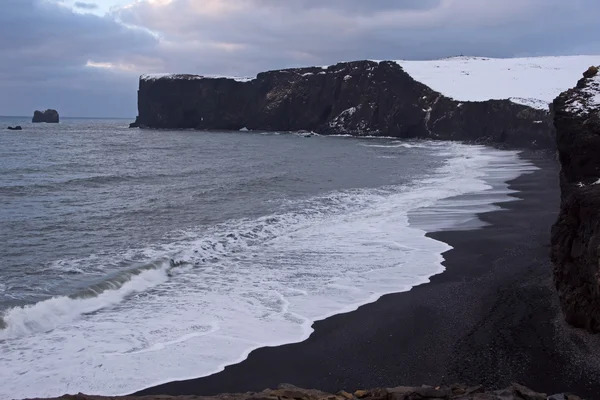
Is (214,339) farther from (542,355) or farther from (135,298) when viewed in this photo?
(542,355)

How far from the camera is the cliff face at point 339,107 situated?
68688mm

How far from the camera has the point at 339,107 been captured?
317 feet

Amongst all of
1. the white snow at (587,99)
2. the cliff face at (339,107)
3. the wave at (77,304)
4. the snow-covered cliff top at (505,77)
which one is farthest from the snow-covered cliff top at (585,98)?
the snow-covered cliff top at (505,77)

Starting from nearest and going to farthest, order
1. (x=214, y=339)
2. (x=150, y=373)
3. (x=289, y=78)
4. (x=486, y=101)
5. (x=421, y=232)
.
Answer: (x=150, y=373) < (x=214, y=339) < (x=421, y=232) < (x=486, y=101) < (x=289, y=78)

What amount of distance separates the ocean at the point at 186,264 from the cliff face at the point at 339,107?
120 feet

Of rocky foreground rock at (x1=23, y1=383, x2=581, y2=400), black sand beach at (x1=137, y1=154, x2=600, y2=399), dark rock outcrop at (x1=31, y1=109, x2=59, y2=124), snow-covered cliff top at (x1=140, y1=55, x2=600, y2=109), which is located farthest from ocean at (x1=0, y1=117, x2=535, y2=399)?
dark rock outcrop at (x1=31, y1=109, x2=59, y2=124)

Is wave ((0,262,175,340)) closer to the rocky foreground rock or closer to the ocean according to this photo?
the ocean

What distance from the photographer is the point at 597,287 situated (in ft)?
24.0

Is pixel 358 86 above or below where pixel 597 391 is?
above

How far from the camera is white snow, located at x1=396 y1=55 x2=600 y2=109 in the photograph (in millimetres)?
72875

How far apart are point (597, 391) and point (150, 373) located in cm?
539

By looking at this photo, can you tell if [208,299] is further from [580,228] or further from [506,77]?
[506,77]

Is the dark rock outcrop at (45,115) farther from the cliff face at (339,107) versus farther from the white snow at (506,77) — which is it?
the white snow at (506,77)

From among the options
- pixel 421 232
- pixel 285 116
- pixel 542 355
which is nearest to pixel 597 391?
pixel 542 355
